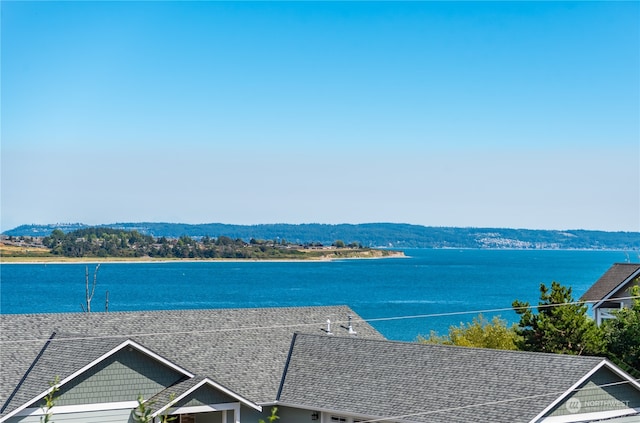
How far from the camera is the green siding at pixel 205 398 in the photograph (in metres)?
25.5

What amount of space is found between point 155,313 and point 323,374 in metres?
6.00

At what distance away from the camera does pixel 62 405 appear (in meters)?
24.1

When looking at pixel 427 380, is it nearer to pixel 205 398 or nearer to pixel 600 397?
pixel 600 397

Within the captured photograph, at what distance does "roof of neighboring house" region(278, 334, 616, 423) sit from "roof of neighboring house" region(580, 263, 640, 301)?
68.7 ft

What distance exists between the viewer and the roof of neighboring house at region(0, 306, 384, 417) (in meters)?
25.2

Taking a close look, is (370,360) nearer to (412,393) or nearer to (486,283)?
(412,393)

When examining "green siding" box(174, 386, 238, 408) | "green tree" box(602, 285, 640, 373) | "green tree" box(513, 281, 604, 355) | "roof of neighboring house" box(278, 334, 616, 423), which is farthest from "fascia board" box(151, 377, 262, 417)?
"green tree" box(602, 285, 640, 373)

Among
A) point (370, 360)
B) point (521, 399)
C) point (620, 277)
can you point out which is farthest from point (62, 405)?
point (620, 277)

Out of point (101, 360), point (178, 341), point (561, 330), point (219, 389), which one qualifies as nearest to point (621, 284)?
point (561, 330)

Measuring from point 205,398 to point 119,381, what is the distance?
7.61 feet

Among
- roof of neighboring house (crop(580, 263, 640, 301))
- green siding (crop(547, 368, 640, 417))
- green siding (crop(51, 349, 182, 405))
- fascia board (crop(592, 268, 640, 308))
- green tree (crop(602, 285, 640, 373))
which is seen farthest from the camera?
roof of neighboring house (crop(580, 263, 640, 301))

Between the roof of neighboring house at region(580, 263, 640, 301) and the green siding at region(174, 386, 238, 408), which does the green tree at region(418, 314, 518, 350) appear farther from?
the green siding at region(174, 386, 238, 408)

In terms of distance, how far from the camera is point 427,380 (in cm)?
2603

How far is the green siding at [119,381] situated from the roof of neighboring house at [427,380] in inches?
157
